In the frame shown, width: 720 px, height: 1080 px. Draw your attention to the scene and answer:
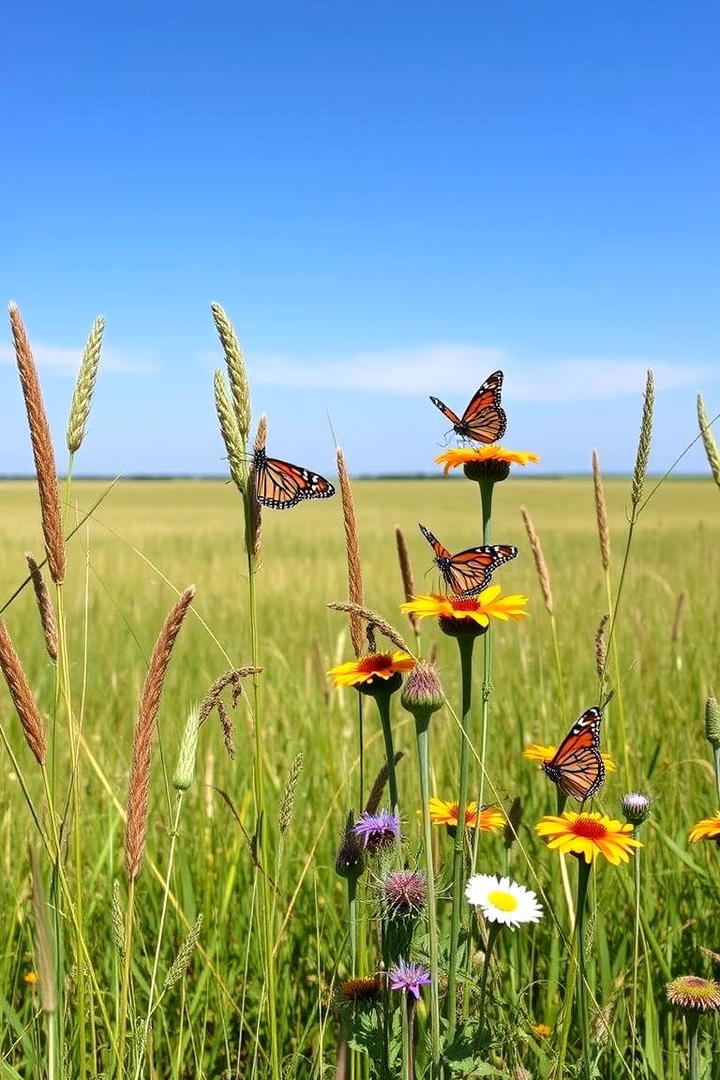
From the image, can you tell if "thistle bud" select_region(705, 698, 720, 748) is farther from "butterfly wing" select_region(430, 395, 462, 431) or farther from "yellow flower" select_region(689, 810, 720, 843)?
"butterfly wing" select_region(430, 395, 462, 431)

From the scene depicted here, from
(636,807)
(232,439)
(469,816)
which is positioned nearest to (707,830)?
(636,807)

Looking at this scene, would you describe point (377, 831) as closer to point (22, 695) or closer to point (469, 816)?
point (469, 816)

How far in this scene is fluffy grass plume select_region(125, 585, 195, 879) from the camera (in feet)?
3.63

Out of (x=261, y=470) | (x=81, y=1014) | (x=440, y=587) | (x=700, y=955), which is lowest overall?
(x=700, y=955)

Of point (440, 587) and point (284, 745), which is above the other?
point (440, 587)

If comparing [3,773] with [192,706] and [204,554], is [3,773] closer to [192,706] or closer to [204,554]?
[192,706]

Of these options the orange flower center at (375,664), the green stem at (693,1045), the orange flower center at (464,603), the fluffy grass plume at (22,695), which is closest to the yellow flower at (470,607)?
the orange flower center at (464,603)

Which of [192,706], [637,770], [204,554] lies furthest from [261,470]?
[204,554]

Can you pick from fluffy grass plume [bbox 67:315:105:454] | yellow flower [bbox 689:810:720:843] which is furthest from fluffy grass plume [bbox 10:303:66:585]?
yellow flower [bbox 689:810:720:843]

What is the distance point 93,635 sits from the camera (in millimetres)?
7070

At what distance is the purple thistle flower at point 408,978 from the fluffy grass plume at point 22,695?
56 cm

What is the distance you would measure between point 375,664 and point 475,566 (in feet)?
0.76

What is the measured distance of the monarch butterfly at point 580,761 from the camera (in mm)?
1610

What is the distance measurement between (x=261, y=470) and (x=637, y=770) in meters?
2.29
